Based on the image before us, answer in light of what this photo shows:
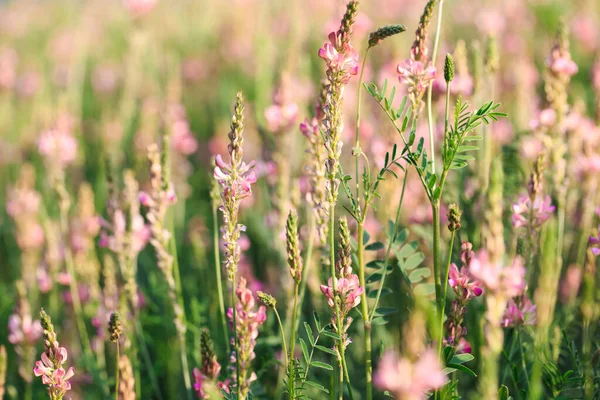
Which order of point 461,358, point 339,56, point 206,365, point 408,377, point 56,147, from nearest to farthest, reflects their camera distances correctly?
point 408,377 → point 339,56 → point 461,358 → point 206,365 → point 56,147

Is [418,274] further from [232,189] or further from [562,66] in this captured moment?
[562,66]

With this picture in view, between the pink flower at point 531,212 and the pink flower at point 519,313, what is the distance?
241mm

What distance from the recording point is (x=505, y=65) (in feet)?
18.3

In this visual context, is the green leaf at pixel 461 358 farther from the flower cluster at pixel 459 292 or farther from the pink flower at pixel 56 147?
the pink flower at pixel 56 147

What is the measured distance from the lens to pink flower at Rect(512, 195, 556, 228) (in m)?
1.90

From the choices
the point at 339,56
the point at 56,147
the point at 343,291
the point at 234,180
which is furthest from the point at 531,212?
the point at 56,147

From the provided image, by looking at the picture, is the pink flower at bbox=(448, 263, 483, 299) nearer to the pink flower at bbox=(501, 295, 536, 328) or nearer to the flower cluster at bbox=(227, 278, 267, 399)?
the pink flower at bbox=(501, 295, 536, 328)

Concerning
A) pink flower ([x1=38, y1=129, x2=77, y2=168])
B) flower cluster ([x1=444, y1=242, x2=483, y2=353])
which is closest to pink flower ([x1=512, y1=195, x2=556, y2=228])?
flower cluster ([x1=444, y1=242, x2=483, y2=353])

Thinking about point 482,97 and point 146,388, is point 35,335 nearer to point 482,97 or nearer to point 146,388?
point 146,388

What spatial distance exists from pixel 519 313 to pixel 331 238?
2.01ft

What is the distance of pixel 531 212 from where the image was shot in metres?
1.91

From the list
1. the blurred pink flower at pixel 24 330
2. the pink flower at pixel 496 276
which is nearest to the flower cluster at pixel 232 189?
the pink flower at pixel 496 276

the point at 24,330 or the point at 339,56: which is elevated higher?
the point at 339,56

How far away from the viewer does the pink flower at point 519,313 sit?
174 centimetres
